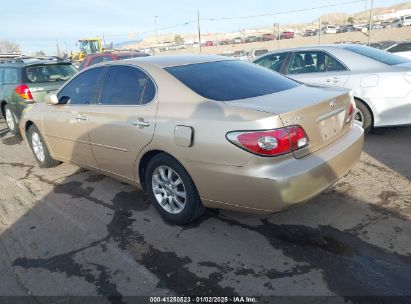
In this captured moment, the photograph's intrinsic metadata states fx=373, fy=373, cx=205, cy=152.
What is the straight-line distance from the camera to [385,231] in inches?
129

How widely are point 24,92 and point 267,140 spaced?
21.0 ft

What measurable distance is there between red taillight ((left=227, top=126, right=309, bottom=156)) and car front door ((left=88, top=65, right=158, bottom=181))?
1.01 meters

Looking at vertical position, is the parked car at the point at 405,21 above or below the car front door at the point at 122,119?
above

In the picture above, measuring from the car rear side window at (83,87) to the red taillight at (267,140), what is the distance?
2.26m

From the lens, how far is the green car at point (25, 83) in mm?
7645

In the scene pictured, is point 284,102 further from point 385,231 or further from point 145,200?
point 145,200

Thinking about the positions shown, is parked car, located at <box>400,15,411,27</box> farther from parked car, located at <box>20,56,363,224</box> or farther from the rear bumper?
the rear bumper

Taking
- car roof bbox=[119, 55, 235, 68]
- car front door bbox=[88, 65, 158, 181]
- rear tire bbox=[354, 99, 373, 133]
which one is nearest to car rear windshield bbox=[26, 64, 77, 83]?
car front door bbox=[88, 65, 158, 181]

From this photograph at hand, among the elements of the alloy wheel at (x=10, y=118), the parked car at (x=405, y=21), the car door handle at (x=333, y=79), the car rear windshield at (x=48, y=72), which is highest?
the parked car at (x=405, y=21)

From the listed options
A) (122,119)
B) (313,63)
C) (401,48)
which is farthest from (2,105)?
(401,48)

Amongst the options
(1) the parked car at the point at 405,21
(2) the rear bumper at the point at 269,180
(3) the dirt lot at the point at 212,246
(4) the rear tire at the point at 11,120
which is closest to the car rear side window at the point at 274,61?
(3) the dirt lot at the point at 212,246

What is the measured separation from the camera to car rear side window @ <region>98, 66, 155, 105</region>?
12.4 feet

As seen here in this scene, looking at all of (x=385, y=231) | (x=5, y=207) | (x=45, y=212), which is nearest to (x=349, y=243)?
(x=385, y=231)

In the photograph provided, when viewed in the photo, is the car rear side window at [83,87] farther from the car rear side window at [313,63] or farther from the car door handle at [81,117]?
the car rear side window at [313,63]
